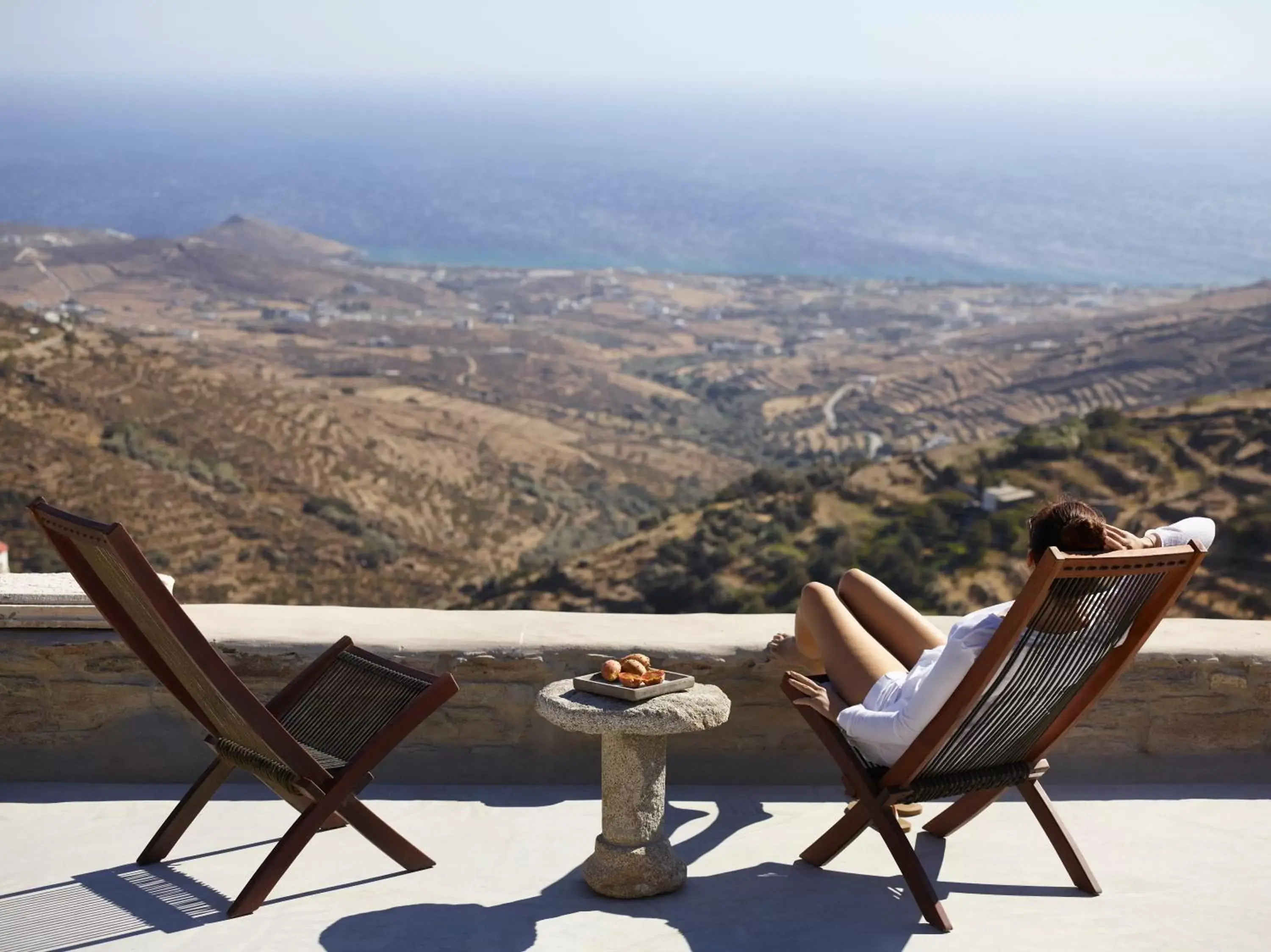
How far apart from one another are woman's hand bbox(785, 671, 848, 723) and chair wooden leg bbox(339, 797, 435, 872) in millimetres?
930

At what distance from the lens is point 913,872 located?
290 cm

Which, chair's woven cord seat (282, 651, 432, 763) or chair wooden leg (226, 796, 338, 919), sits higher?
chair's woven cord seat (282, 651, 432, 763)

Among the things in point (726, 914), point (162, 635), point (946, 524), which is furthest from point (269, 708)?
point (946, 524)

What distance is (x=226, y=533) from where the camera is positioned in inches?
991

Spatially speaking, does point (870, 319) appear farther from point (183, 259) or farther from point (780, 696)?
point (780, 696)

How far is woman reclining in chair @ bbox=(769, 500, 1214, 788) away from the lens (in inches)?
110

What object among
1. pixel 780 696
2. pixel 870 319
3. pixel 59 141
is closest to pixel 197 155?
pixel 59 141

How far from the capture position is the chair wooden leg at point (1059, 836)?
10.2 feet

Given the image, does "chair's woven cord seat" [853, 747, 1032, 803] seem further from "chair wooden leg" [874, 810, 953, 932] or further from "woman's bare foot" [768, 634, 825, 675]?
"woman's bare foot" [768, 634, 825, 675]

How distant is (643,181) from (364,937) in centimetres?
18766

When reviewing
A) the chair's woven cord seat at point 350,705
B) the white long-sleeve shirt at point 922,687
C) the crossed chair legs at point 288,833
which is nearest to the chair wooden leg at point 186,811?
the crossed chair legs at point 288,833

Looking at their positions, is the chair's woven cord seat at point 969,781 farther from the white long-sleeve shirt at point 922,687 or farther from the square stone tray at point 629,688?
the square stone tray at point 629,688

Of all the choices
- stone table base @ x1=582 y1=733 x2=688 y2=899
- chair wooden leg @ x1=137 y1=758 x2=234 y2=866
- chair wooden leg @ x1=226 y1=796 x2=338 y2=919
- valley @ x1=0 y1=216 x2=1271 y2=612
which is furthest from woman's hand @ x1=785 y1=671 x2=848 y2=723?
valley @ x1=0 y1=216 x2=1271 y2=612

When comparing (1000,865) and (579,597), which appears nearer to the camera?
(1000,865)
